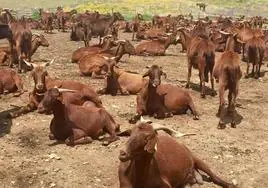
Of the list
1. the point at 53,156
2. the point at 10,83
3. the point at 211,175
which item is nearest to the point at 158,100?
the point at 53,156

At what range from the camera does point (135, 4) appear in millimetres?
62031

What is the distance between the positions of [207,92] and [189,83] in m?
0.84

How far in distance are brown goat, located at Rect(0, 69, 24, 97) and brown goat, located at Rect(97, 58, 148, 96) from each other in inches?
90.4

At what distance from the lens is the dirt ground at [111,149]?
8.25 m

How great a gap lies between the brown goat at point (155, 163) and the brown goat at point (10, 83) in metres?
6.67

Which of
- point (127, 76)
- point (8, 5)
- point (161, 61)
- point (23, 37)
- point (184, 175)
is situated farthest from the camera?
point (8, 5)

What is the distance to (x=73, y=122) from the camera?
9766 millimetres

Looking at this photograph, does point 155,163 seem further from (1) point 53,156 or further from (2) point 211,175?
(1) point 53,156

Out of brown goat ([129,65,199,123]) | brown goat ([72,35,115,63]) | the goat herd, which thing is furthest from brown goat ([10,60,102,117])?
brown goat ([72,35,115,63])

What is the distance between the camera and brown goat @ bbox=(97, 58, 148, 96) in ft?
45.1

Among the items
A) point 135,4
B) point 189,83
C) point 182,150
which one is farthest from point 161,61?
point 135,4

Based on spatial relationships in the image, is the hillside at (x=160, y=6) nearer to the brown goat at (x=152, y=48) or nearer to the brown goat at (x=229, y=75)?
the brown goat at (x=152, y=48)

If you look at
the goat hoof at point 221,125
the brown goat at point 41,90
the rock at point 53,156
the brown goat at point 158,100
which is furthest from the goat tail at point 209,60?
the rock at point 53,156

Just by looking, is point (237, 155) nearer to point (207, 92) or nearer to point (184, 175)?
point (184, 175)
